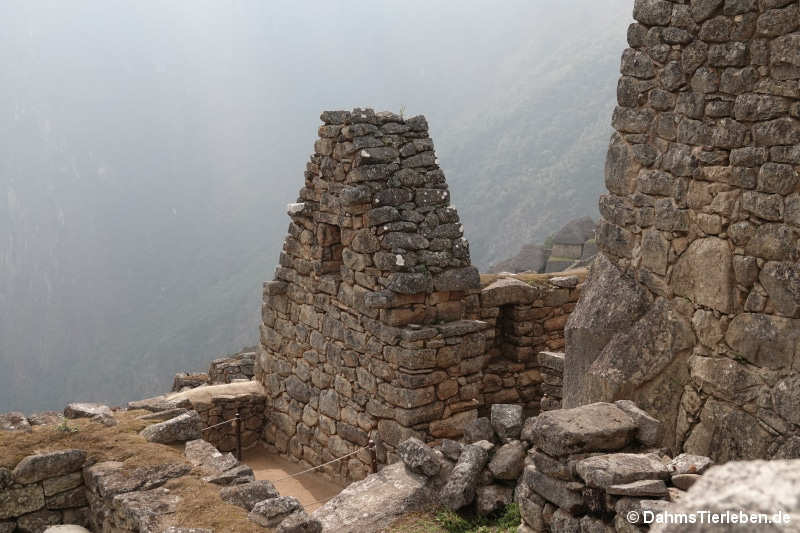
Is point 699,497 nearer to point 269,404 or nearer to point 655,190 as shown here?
point 655,190

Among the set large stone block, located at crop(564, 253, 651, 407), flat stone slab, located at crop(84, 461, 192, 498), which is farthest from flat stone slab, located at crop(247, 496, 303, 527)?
large stone block, located at crop(564, 253, 651, 407)

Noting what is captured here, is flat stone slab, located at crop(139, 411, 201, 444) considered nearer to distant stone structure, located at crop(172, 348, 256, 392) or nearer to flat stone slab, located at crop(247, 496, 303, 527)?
flat stone slab, located at crop(247, 496, 303, 527)

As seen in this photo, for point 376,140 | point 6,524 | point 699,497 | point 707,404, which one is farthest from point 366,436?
point 699,497

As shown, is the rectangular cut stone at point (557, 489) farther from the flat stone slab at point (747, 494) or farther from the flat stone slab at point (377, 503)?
the flat stone slab at point (747, 494)

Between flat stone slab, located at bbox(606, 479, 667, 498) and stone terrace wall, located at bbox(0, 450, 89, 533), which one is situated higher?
flat stone slab, located at bbox(606, 479, 667, 498)

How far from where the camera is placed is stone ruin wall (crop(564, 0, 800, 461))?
4527mm

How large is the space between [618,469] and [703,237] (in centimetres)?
178

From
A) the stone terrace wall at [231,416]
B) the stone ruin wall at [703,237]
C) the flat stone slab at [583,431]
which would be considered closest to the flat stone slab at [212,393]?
the stone terrace wall at [231,416]

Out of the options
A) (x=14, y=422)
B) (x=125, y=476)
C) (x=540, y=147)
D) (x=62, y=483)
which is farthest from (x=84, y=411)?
(x=540, y=147)

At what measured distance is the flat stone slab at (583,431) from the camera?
4566 millimetres

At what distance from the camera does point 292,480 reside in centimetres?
1015

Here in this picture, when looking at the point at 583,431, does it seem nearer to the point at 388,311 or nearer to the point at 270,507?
the point at 270,507

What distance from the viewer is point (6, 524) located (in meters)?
6.14

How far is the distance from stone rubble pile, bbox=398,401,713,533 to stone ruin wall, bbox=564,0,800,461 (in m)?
0.51
